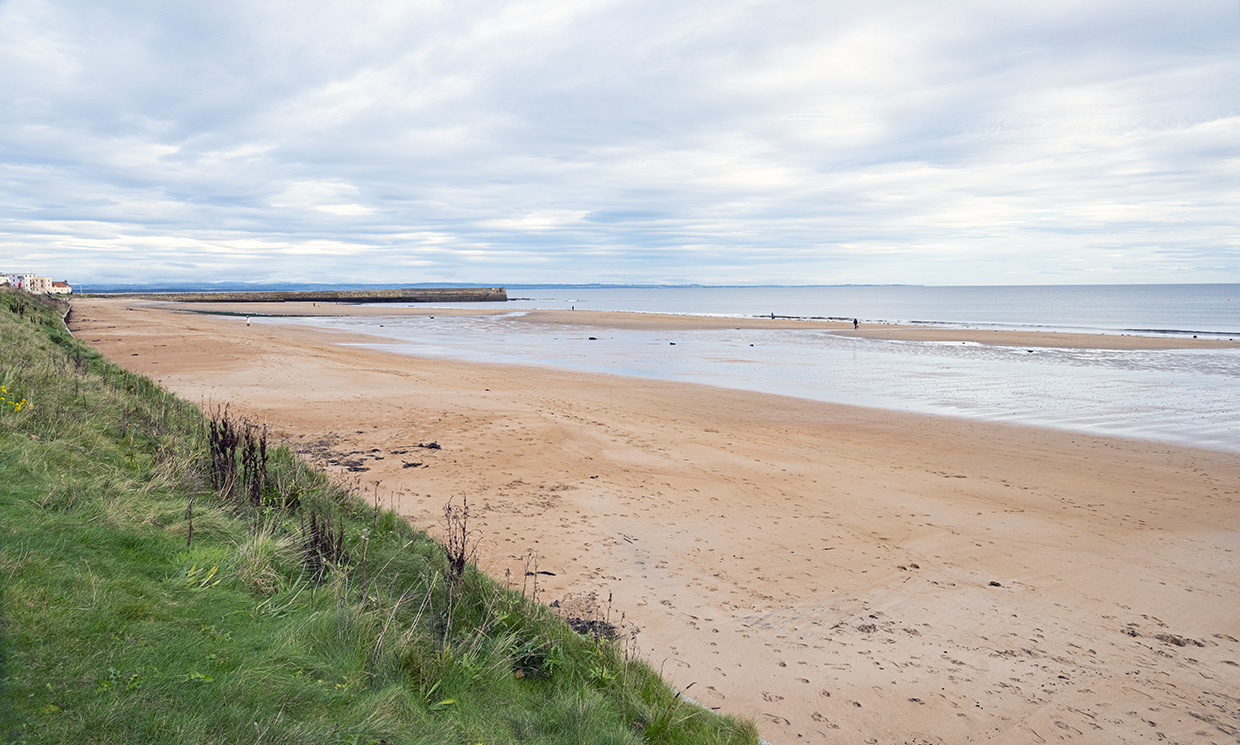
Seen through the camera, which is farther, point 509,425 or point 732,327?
point 732,327

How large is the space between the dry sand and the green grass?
45.7 inches

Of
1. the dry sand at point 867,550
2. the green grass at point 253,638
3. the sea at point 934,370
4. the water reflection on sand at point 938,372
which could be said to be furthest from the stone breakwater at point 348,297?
the green grass at point 253,638

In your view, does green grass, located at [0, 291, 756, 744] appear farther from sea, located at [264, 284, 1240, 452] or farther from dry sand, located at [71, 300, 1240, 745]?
sea, located at [264, 284, 1240, 452]

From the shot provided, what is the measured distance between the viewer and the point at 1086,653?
18.0ft

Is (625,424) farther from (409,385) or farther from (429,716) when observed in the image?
(429,716)

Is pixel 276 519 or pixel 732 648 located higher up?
pixel 276 519

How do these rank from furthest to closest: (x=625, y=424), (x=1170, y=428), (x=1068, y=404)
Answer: (x=1068, y=404), (x=1170, y=428), (x=625, y=424)

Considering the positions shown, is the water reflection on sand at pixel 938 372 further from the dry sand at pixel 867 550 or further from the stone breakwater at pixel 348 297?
the stone breakwater at pixel 348 297

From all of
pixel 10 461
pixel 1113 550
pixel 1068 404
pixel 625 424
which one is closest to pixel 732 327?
pixel 1068 404

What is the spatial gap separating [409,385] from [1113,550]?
1580 cm

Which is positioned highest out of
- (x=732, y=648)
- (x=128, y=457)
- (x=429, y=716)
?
(x=128, y=457)

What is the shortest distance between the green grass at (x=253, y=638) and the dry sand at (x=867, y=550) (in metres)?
1.16

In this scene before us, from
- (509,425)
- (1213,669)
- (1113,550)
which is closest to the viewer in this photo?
(1213,669)

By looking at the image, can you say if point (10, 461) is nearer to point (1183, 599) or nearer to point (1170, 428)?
point (1183, 599)
